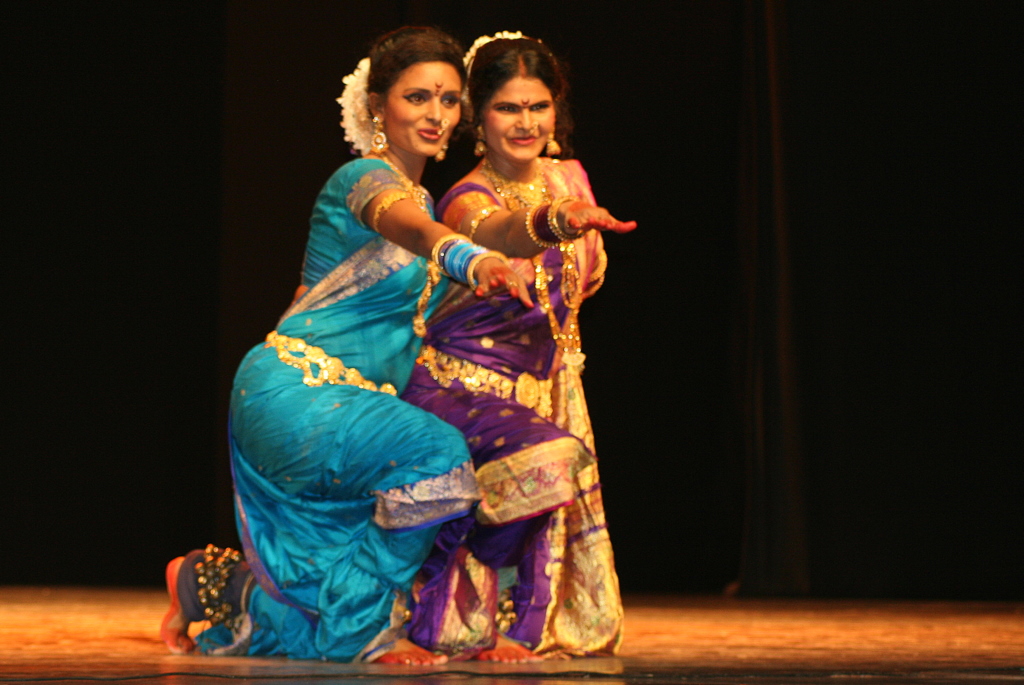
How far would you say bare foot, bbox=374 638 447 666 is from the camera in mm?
2299

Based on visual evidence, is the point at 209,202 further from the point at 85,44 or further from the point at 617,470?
the point at 617,470

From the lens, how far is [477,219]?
2.48 metres

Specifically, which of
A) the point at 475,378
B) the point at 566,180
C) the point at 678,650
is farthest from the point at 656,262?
the point at 678,650

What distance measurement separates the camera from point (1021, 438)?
429cm

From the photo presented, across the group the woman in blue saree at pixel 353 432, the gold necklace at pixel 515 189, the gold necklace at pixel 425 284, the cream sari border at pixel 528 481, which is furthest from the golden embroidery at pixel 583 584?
the gold necklace at pixel 515 189

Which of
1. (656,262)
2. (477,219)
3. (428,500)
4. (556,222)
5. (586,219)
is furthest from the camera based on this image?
(656,262)

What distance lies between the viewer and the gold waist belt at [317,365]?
245cm

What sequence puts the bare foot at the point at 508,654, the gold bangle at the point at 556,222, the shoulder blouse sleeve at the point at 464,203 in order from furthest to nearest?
the shoulder blouse sleeve at the point at 464,203
the bare foot at the point at 508,654
the gold bangle at the point at 556,222

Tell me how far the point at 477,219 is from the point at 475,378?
1.10ft

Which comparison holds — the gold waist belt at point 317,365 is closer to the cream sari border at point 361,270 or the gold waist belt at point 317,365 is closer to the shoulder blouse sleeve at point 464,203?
the cream sari border at point 361,270

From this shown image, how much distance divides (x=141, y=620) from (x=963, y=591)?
103 inches

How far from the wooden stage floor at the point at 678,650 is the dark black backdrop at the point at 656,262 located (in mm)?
452

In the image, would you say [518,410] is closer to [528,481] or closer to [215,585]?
[528,481]

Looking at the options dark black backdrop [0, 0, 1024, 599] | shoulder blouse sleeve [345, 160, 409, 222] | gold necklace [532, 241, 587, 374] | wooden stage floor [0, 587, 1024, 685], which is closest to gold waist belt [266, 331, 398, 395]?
shoulder blouse sleeve [345, 160, 409, 222]
